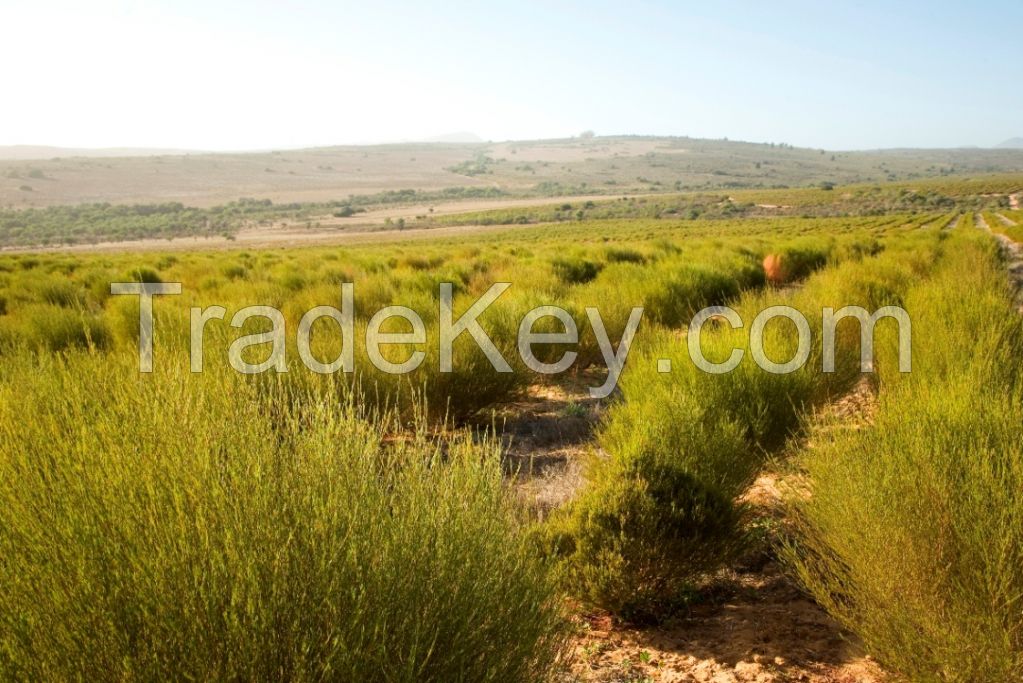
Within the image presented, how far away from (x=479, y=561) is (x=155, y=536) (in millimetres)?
866

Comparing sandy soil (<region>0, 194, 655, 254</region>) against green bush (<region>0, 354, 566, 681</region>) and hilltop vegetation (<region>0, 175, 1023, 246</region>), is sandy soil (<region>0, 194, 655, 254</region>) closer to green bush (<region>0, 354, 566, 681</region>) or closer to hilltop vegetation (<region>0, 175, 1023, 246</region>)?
hilltop vegetation (<region>0, 175, 1023, 246</region>)

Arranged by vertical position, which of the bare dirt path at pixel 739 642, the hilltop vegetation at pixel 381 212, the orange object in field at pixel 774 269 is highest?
the hilltop vegetation at pixel 381 212

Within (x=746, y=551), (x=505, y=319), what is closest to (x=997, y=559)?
(x=746, y=551)

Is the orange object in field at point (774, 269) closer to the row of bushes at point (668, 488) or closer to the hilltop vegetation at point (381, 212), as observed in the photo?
the row of bushes at point (668, 488)

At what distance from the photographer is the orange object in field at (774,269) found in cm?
1582

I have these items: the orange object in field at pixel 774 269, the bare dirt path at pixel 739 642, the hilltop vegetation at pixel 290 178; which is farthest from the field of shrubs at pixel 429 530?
the hilltop vegetation at pixel 290 178

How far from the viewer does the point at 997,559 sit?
2.31m

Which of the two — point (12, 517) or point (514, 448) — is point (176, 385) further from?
point (514, 448)

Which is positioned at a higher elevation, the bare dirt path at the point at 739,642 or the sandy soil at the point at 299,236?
the sandy soil at the point at 299,236

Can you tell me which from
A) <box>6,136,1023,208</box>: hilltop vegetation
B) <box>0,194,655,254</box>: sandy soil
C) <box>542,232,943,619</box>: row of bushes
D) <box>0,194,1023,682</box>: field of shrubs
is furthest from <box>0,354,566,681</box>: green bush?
<box>6,136,1023,208</box>: hilltop vegetation

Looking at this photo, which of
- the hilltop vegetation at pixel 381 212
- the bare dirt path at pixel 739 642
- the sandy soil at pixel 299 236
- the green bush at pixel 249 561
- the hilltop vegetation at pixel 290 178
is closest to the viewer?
the green bush at pixel 249 561
